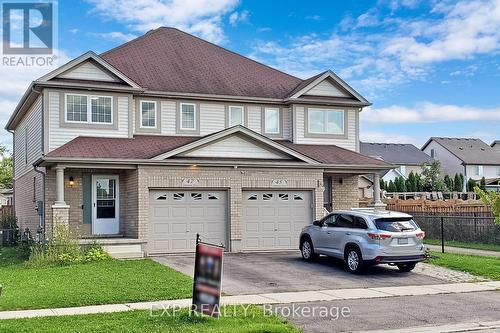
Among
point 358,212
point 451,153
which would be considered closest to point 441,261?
point 358,212

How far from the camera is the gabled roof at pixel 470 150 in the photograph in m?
71.9

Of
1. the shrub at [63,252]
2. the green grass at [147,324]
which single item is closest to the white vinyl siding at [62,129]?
the shrub at [63,252]

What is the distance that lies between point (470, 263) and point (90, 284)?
11.4 metres

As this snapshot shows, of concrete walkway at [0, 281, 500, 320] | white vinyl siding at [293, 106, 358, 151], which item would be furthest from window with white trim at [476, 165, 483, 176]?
concrete walkway at [0, 281, 500, 320]

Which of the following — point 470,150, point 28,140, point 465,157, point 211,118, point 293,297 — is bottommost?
point 293,297

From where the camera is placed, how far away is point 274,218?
76.8 ft

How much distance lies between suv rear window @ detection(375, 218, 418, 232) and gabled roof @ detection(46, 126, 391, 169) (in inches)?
255

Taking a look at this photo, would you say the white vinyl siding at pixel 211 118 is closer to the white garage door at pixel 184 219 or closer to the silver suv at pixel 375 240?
the white garage door at pixel 184 219

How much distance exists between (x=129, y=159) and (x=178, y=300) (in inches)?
359

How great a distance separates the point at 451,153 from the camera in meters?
72.1

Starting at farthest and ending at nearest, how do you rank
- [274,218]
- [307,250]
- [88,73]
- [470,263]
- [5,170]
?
[5,170] < [274,218] < [88,73] < [307,250] < [470,263]

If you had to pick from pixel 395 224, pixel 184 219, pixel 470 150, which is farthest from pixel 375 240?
pixel 470 150

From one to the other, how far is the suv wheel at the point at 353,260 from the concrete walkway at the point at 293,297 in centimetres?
192

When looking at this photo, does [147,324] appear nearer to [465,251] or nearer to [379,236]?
[379,236]
